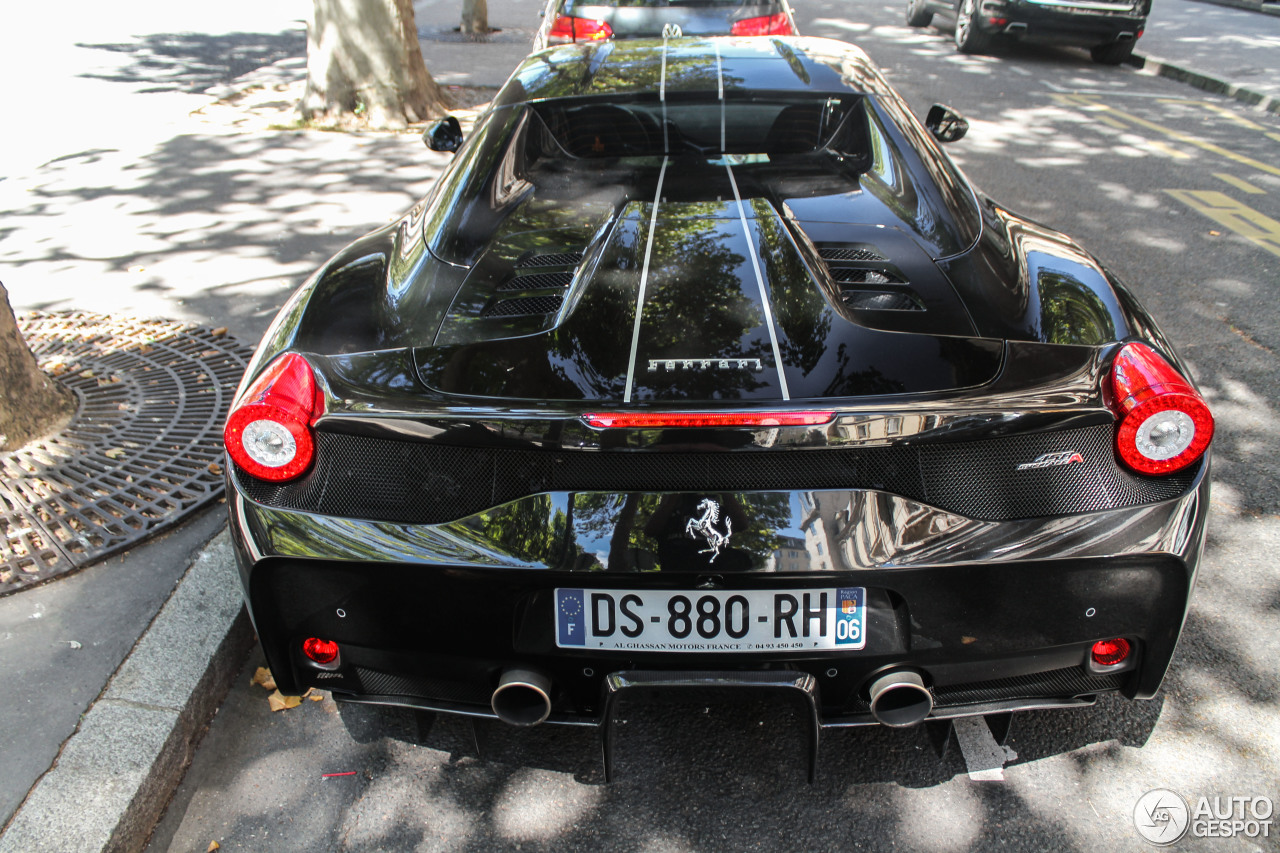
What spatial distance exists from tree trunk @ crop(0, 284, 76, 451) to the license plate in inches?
104

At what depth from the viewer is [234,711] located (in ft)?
8.20

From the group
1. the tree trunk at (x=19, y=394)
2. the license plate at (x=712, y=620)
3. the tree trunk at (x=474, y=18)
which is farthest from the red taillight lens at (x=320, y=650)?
the tree trunk at (x=474, y=18)

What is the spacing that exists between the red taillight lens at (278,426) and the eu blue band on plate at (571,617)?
1.94 ft

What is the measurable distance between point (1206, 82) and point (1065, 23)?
1829 millimetres

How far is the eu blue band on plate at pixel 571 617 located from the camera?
184 cm

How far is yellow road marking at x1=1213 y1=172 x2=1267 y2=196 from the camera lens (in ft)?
22.6

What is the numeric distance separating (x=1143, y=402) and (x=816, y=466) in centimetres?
66

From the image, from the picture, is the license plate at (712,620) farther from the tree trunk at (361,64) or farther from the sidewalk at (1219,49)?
the sidewalk at (1219,49)

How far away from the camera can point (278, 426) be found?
1.92 m

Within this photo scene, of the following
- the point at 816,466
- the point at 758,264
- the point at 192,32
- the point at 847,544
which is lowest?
the point at 192,32

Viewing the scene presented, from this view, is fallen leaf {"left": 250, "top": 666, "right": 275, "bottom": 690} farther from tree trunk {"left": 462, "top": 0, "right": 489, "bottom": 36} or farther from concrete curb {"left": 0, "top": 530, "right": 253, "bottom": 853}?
tree trunk {"left": 462, "top": 0, "right": 489, "bottom": 36}

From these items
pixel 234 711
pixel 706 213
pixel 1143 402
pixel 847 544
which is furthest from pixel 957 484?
pixel 234 711

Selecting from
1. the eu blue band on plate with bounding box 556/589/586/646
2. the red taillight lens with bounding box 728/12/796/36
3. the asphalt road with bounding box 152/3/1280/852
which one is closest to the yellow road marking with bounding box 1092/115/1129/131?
the red taillight lens with bounding box 728/12/796/36

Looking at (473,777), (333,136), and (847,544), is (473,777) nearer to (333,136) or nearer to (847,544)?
(847,544)
